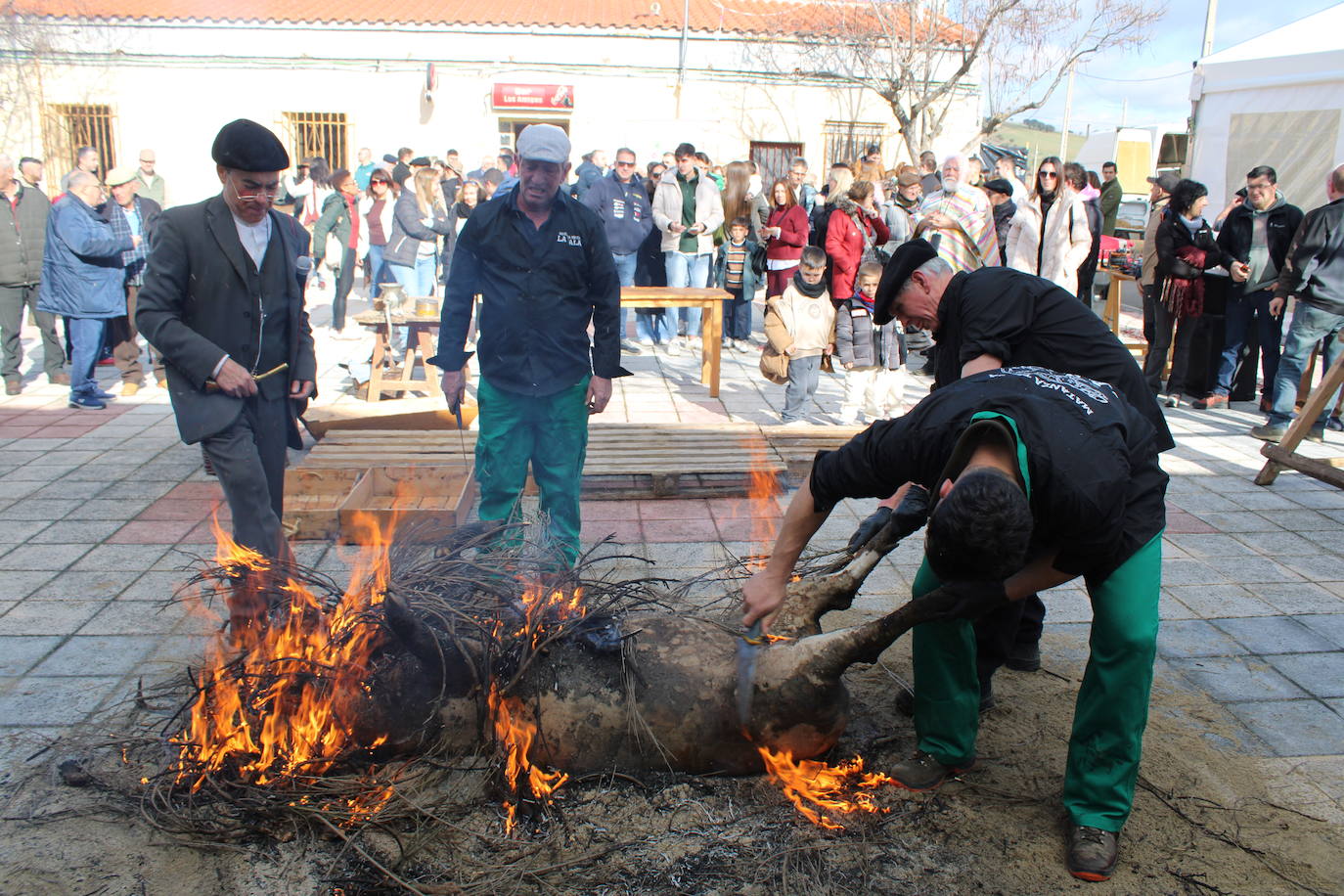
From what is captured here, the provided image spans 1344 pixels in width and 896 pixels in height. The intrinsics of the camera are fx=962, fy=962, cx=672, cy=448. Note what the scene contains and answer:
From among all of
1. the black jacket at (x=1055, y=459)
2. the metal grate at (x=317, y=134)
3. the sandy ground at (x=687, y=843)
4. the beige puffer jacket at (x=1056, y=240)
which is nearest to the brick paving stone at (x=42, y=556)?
the sandy ground at (x=687, y=843)

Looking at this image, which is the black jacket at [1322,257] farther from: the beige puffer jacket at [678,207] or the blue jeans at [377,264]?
the blue jeans at [377,264]

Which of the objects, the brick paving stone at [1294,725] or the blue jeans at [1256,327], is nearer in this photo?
the brick paving stone at [1294,725]

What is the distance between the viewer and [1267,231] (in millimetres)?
8211

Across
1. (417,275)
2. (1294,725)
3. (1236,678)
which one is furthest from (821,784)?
(417,275)

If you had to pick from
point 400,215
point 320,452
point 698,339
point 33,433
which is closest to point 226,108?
point 400,215

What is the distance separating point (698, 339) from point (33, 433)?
6.94 meters

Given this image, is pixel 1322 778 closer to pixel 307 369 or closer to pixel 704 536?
pixel 704 536

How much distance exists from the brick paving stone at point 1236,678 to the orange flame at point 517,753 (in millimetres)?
2621

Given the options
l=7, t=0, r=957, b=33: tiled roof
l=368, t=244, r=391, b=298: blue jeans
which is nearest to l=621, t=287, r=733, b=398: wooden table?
l=368, t=244, r=391, b=298: blue jeans

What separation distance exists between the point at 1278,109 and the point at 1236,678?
9.86 meters

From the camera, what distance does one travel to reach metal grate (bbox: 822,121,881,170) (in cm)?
2167

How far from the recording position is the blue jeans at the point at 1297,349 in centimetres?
735

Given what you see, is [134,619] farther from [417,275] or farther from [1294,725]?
[417,275]

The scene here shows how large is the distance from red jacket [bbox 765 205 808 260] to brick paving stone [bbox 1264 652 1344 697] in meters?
6.13
